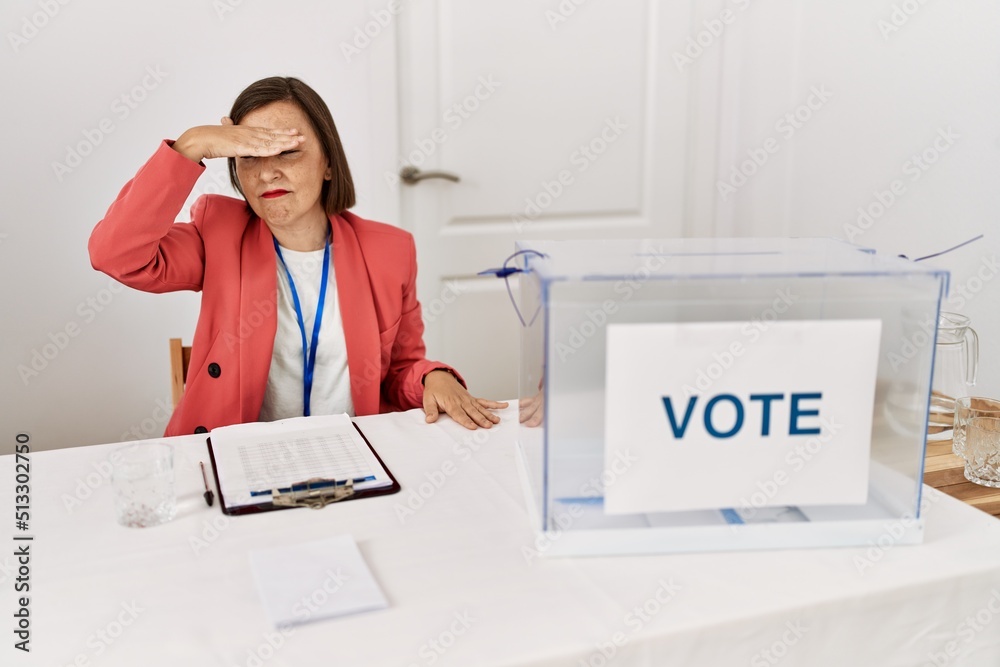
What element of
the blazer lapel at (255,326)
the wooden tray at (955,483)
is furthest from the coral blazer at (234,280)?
the wooden tray at (955,483)

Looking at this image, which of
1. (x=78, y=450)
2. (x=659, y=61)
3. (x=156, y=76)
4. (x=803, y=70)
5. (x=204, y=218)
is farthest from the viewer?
(x=659, y=61)

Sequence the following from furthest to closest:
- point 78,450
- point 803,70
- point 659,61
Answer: point 659,61
point 803,70
point 78,450

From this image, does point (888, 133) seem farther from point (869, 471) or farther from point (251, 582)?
point (251, 582)

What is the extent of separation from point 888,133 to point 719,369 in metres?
1.74

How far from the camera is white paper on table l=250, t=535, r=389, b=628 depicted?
2.86 feet

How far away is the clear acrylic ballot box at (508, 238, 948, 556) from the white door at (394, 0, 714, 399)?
1.80m

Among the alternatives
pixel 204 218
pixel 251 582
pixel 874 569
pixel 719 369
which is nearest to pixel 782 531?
pixel 874 569

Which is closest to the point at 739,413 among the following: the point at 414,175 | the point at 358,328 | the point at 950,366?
the point at 950,366

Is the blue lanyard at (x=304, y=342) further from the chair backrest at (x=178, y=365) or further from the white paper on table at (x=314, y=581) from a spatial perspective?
the white paper on table at (x=314, y=581)

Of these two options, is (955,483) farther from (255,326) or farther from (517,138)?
(517,138)

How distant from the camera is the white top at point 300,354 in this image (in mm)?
1738

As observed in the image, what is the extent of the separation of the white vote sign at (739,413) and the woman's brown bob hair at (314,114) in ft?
3.16

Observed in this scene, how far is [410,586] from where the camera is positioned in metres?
0.93

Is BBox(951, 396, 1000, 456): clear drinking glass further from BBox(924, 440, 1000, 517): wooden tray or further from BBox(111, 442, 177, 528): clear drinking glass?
BBox(111, 442, 177, 528): clear drinking glass
